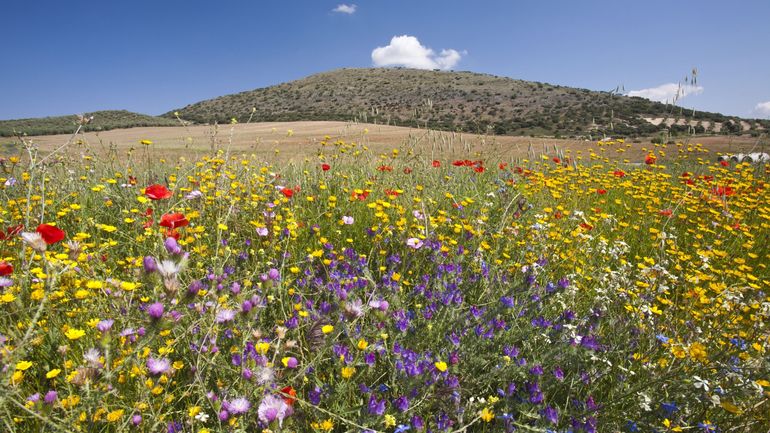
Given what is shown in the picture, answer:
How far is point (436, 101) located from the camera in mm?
48750

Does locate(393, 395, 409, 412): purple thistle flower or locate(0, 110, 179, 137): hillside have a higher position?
locate(0, 110, 179, 137): hillside

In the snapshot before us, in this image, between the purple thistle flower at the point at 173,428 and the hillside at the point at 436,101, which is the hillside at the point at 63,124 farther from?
the purple thistle flower at the point at 173,428

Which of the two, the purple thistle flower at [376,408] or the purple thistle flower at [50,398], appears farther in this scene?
the purple thistle flower at [376,408]

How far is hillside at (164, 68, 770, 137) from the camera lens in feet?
110

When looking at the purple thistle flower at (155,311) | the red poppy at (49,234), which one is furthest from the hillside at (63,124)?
the purple thistle flower at (155,311)

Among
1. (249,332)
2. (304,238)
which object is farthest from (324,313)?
(304,238)

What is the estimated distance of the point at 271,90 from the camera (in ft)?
206

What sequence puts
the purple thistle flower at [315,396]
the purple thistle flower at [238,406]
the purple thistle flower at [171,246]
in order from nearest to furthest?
the purple thistle flower at [171,246] < the purple thistle flower at [238,406] < the purple thistle flower at [315,396]

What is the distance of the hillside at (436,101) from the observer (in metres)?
33.6

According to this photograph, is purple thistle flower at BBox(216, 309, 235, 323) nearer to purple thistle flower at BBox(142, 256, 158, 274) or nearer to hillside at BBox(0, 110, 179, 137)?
purple thistle flower at BBox(142, 256, 158, 274)

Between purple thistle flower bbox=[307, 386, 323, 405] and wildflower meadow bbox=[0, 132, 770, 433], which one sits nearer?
wildflower meadow bbox=[0, 132, 770, 433]

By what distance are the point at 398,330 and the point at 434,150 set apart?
4754 mm

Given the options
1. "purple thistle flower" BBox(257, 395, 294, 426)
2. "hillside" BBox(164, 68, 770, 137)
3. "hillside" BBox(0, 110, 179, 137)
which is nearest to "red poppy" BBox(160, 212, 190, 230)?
"purple thistle flower" BBox(257, 395, 294, 426)

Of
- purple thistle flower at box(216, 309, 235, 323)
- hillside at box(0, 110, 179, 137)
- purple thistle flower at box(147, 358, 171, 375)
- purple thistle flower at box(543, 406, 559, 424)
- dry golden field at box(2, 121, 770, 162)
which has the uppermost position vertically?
hillside at box(0, 110, 179, 137)
